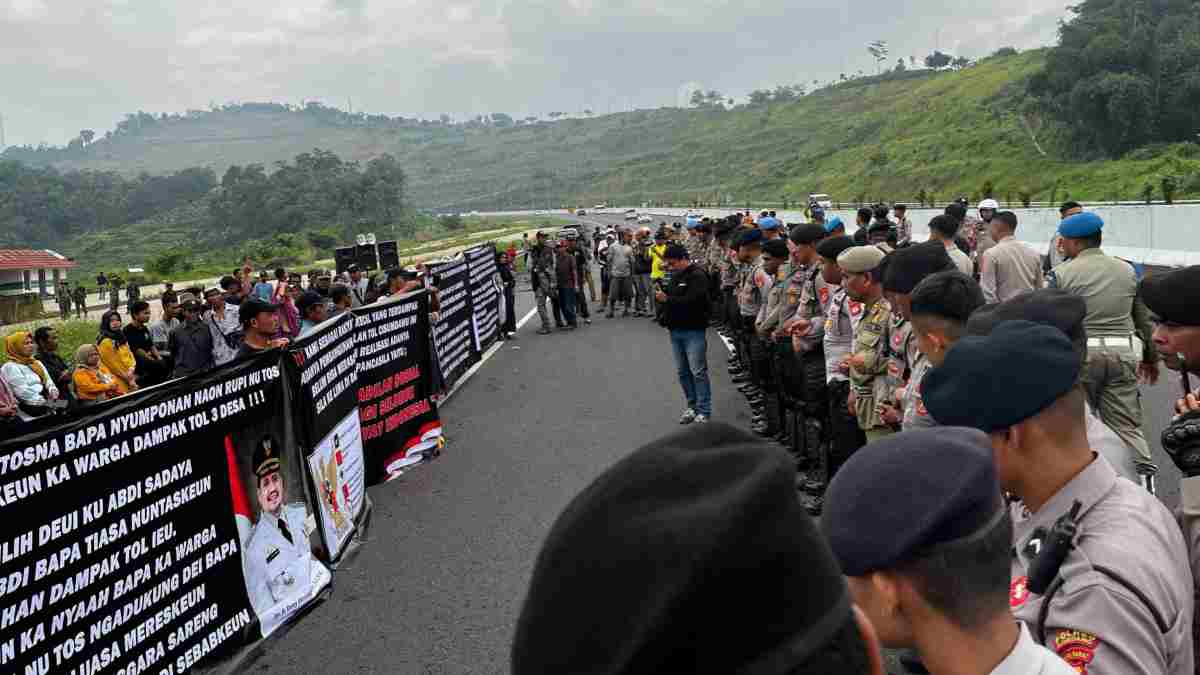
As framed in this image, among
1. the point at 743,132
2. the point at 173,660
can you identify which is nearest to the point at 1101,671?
the point at 173,660

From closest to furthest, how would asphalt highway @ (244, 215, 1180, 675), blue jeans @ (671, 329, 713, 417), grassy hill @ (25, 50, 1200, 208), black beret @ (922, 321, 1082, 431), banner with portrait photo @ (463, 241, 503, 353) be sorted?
black beret @ (922, 321, 1082, 431)
asphalt highway @ (244, 215, 1180, 675)
blue jeans @ (671, 329, 713, 417)
banner with portrait photo @ (463, 241, 503, 353)
grassy hill @ (25, 50, 1200, 208)

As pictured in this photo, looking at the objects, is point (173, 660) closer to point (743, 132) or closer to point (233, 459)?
point (233, 459)

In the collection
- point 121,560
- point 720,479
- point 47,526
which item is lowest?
point 121,560

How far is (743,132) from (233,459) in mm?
148927

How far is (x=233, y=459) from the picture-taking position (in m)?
5.62

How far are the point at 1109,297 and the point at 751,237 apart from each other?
17.0 feet

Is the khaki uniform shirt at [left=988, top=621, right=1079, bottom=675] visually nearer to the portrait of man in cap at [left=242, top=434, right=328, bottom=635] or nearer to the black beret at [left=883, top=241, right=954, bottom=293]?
the black beret at [left=883, top=241, right=954, bottom=293]

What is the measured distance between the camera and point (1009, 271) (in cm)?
775

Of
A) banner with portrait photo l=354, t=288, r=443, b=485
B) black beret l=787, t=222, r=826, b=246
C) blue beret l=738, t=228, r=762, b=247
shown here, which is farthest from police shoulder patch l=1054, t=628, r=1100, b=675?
blue beret l=738, t=228, r=762, b=247

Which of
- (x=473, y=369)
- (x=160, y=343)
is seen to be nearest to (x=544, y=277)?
(x=473, y=369)

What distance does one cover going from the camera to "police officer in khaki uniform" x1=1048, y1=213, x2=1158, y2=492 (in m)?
5.68

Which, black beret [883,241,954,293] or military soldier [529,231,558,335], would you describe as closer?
black beret [883,241,954,293]

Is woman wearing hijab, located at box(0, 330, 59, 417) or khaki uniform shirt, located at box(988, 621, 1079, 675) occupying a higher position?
khaki uniform shirt, located at box(988, 621, 1079, 675)

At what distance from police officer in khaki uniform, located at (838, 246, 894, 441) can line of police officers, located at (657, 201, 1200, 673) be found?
1 centimetres
